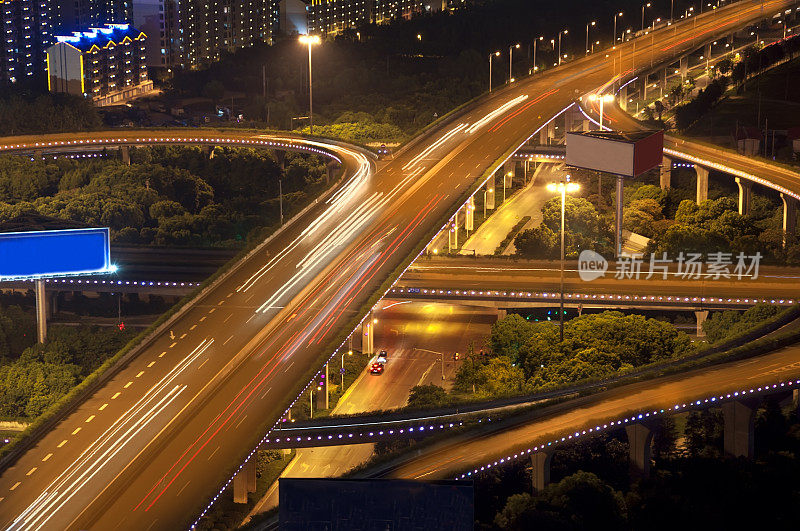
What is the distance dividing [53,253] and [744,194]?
6676 centimetres

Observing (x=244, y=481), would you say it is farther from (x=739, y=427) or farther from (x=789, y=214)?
(x=789, y=214)

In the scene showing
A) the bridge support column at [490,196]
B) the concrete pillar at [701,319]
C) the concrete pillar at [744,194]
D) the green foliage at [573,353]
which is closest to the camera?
the green foliage at [573,353]

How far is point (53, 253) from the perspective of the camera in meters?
95.1

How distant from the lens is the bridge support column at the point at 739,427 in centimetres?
7662

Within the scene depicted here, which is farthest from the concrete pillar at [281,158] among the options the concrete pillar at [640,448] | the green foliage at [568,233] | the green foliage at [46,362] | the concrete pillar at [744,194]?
the concrete pillar at [640,448]

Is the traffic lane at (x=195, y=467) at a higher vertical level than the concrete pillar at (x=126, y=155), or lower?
lower

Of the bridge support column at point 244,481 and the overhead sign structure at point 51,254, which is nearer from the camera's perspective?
the bridge support column at point 244,481

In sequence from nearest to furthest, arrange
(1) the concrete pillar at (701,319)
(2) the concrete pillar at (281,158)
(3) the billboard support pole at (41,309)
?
(3) the billboard support pole at (41,309) < (1) the concrete pillar at (701,319) < (2) the concrete pillar at (281,158)

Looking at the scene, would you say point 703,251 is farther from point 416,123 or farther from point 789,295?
point 416,123

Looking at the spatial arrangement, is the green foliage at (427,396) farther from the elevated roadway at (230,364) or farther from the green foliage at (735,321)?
the green foliage at (735,321)

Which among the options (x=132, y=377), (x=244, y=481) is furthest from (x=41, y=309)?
(x=244, y=481)

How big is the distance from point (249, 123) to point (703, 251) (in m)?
87.6

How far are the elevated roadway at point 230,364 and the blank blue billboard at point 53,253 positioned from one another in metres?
10.4

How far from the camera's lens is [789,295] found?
322ft
